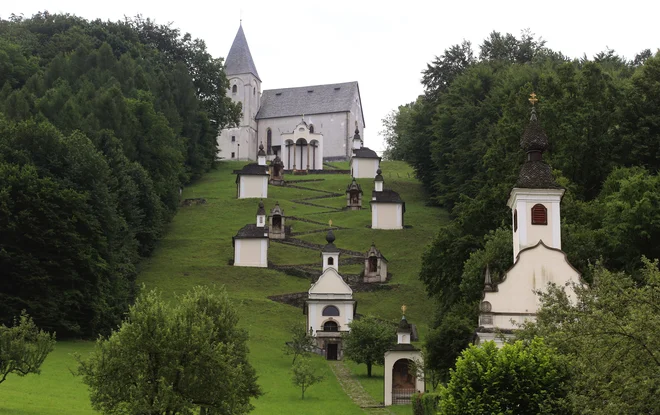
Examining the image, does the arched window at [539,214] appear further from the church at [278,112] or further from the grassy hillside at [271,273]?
the church at [278,112]

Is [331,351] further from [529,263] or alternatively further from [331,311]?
[529,263]

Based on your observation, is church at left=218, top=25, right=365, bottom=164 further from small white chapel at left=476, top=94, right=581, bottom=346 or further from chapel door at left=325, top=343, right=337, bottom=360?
small white chapel at left=476, top=94, right=581, bottom=346

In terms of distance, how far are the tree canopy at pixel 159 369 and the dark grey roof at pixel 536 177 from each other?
1384cm

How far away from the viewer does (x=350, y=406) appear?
147 feet

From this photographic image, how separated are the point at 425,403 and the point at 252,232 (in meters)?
42.1

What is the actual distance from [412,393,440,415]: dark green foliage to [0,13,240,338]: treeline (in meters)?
24.0

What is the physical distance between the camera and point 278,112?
147 metres

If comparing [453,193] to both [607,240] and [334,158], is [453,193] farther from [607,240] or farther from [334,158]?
[334,158]

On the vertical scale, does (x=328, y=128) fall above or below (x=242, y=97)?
below

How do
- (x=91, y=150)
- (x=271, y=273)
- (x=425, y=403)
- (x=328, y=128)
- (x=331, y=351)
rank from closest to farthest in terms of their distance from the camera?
(x=425, y=403)
(x=331, y=351)
(x=91, y=150)
(x=271, y=273)
(x=328, y=128)

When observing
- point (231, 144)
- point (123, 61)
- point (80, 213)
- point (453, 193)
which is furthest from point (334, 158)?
point (80, 213)

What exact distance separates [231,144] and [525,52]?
166 ft

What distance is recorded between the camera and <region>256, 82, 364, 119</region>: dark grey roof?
145000mm

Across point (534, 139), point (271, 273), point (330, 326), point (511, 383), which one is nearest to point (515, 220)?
point (534, 139)
